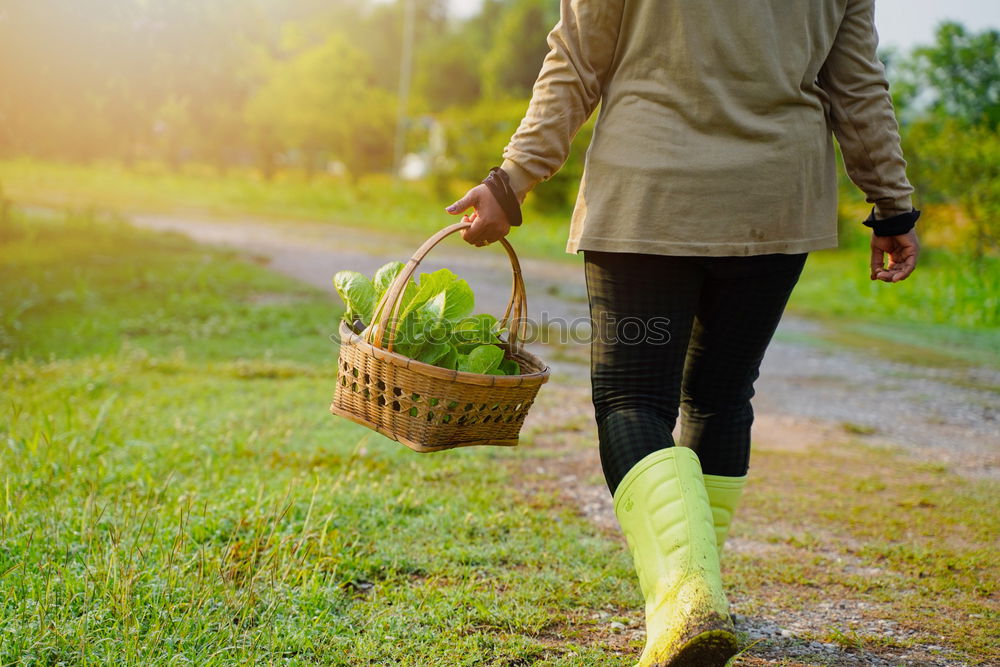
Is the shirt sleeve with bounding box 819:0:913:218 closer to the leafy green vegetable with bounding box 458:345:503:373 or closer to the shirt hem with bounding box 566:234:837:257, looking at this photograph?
the shirt hem with bounding box 566:234:837:257

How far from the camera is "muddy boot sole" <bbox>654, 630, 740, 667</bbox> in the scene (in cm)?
162

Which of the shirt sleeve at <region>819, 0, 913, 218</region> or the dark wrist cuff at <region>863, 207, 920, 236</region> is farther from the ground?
the shirt sleeve at <region>819, 0, 913, 218</region>

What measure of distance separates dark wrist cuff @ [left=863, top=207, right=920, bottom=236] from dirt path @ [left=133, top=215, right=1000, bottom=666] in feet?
3.37

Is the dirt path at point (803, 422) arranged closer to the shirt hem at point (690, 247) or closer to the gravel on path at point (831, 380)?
the gravel on path at point (831, 380)

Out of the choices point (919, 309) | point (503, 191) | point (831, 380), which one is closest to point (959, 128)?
point (919, 309)

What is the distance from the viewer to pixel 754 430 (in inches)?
194

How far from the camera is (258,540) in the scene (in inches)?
102

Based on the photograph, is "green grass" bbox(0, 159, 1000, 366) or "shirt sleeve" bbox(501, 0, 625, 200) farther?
"green grass" bbox(0, 159, 1000, 366)

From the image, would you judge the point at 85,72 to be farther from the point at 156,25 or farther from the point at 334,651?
the point at 334,651

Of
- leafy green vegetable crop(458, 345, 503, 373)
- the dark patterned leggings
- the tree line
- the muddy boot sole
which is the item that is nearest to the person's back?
the dark patterned leggings

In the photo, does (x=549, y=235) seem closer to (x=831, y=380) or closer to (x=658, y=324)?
(x=831, y=380)

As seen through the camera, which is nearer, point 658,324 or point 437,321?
point 658,324

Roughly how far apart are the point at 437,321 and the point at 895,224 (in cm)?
112

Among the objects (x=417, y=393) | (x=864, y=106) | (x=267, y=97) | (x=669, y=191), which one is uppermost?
(x=267, y=97)
